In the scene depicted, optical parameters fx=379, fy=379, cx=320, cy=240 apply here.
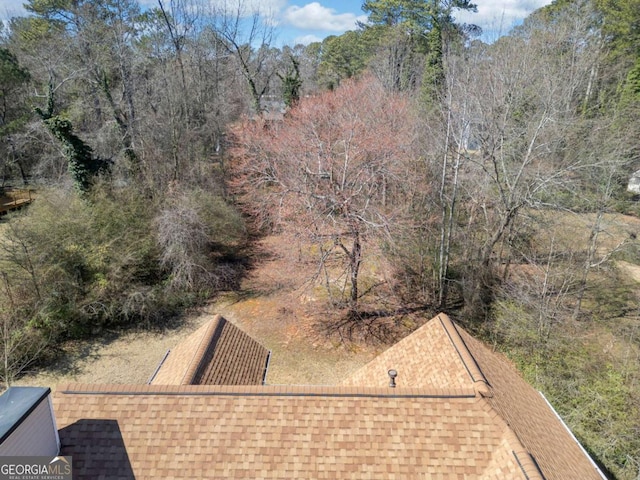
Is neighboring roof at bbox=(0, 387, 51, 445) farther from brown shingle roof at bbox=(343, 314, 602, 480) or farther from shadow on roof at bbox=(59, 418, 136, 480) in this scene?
brown shingle roof at bbox=(343, 314, 602, 480)

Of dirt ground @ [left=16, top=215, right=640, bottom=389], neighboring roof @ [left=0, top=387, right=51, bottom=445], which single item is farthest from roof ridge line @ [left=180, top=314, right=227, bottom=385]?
dirt ground @ [left=16, top=215, right=640, bottom=389]

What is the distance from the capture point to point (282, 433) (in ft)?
23.7

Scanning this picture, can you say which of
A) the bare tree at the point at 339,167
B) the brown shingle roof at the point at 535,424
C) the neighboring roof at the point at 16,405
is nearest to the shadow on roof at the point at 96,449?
the neighboring roof at the point at 16,405

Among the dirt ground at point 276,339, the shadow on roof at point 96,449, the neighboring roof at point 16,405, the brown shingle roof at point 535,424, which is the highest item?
the neighboring roof at point 16,405

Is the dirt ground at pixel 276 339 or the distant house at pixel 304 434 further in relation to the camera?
the dirt ground at pixel 276 339

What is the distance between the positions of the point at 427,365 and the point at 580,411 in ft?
19.0

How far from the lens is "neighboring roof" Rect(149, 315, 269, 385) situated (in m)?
9.59

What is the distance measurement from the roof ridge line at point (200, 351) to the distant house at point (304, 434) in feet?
5.04

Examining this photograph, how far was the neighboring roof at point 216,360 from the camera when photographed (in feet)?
31.4

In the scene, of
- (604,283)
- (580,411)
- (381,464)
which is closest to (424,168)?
(604,283)

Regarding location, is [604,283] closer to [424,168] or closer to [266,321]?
[424,168]
